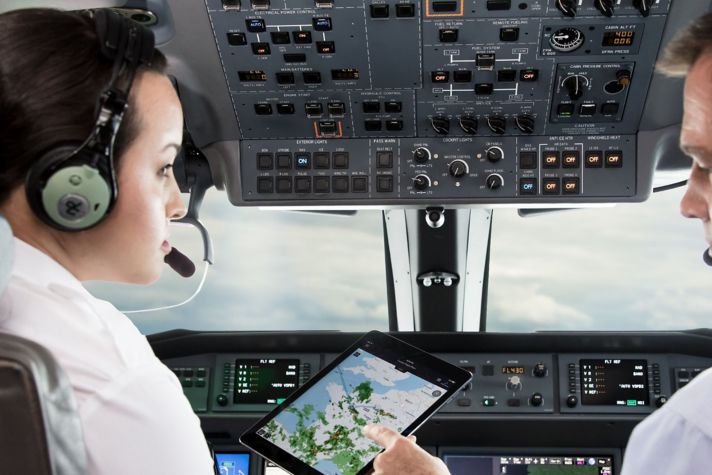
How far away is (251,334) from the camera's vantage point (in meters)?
2.63

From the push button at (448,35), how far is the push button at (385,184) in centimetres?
44

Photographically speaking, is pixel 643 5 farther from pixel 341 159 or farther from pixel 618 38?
pixel 341 159

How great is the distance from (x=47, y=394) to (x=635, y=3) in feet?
5.81

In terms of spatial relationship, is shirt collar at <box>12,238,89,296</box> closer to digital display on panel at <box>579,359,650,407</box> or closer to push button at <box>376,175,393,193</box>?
push button at <box>376,175,393,193</box>

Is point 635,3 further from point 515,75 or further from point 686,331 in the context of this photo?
point 686,331

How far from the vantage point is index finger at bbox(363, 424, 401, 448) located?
5.95 ft

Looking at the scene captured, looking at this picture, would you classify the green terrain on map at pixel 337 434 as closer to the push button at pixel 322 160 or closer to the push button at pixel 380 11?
the push button at pixel 322 160

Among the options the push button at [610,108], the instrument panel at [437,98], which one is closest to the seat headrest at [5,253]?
the instrument panel at [437,98]

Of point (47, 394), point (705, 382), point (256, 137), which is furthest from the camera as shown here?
point (256, 137)

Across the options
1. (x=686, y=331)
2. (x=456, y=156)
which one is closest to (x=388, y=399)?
(x=456, y=156)

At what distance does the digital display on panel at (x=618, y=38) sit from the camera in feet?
7.22

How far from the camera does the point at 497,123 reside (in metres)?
2.39

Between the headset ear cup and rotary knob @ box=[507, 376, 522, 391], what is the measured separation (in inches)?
65.9

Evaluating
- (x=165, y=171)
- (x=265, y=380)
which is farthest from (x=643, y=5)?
(x=265, y=380)
